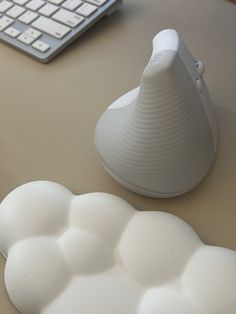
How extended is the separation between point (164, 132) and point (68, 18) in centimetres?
25

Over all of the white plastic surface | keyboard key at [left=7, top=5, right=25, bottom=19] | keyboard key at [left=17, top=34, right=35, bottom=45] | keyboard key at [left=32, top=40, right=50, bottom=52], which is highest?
keyboard key at [left=7, top=5, right=25, bottom=19]

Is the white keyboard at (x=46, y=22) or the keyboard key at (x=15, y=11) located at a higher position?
the keyboard key at (x=15, y=11)

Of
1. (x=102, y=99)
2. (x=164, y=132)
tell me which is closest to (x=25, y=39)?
(x=102, y=99)

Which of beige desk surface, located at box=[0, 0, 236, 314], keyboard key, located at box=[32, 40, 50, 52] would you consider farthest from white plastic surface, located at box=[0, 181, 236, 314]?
keyboard key, located at box=[32, 40, 50, 52]

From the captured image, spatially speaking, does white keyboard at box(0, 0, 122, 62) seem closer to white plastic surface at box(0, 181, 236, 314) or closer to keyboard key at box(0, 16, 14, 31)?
keyboard key at box(0, 16, 14, 31)

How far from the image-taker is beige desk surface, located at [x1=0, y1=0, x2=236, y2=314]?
364 millimetres

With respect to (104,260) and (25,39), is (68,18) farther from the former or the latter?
(104,260)

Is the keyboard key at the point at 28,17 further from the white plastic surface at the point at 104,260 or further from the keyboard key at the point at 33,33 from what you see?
the white plastic surface at the point at 104,260

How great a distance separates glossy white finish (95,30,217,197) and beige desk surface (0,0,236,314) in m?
0.02

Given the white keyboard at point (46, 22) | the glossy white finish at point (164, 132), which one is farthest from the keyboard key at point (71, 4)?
the glossy white finish at point (164, 132)

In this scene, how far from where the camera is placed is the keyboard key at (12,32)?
1.67ft

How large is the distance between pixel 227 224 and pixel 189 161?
6 centimetres

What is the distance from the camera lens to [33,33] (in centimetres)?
50

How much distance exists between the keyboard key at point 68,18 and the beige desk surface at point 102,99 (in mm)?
20
